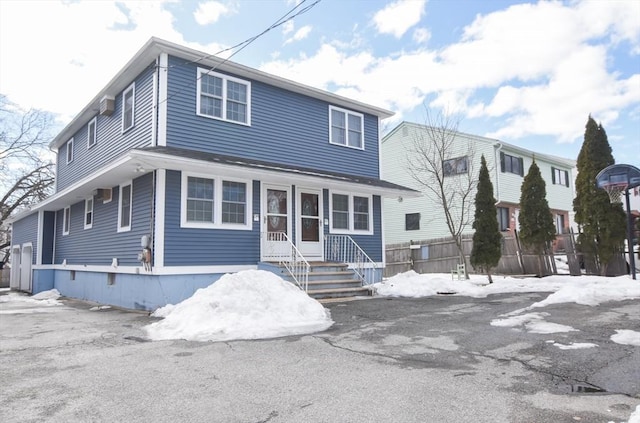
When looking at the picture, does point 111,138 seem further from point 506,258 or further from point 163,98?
point 506,258

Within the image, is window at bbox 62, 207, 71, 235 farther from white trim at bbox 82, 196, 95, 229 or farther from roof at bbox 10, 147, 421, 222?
white trim at bbox 82, 196, 95, 229

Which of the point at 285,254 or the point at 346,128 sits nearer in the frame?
the point at 285,254

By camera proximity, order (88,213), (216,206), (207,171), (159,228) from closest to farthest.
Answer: (159,228), (207,171), (216,206), (88,213)

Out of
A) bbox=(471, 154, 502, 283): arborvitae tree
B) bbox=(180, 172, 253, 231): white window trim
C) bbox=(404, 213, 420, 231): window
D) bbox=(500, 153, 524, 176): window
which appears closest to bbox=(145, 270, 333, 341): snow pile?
bbox=(180, 172, 253, 231): white window trim

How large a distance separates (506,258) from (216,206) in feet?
40.7

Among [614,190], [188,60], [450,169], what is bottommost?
[614,190]

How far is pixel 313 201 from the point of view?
1274 cm

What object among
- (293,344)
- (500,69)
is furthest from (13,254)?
(500,69)

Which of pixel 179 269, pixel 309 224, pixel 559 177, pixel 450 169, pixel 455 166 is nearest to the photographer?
pixel 179 269

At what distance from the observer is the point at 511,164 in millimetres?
23188

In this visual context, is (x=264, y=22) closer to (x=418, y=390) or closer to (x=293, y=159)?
(x=293, y=159)

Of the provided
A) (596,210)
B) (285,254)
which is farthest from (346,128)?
(596,210)

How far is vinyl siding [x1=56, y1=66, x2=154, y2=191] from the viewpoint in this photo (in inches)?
427

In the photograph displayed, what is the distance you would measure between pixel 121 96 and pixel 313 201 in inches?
252
